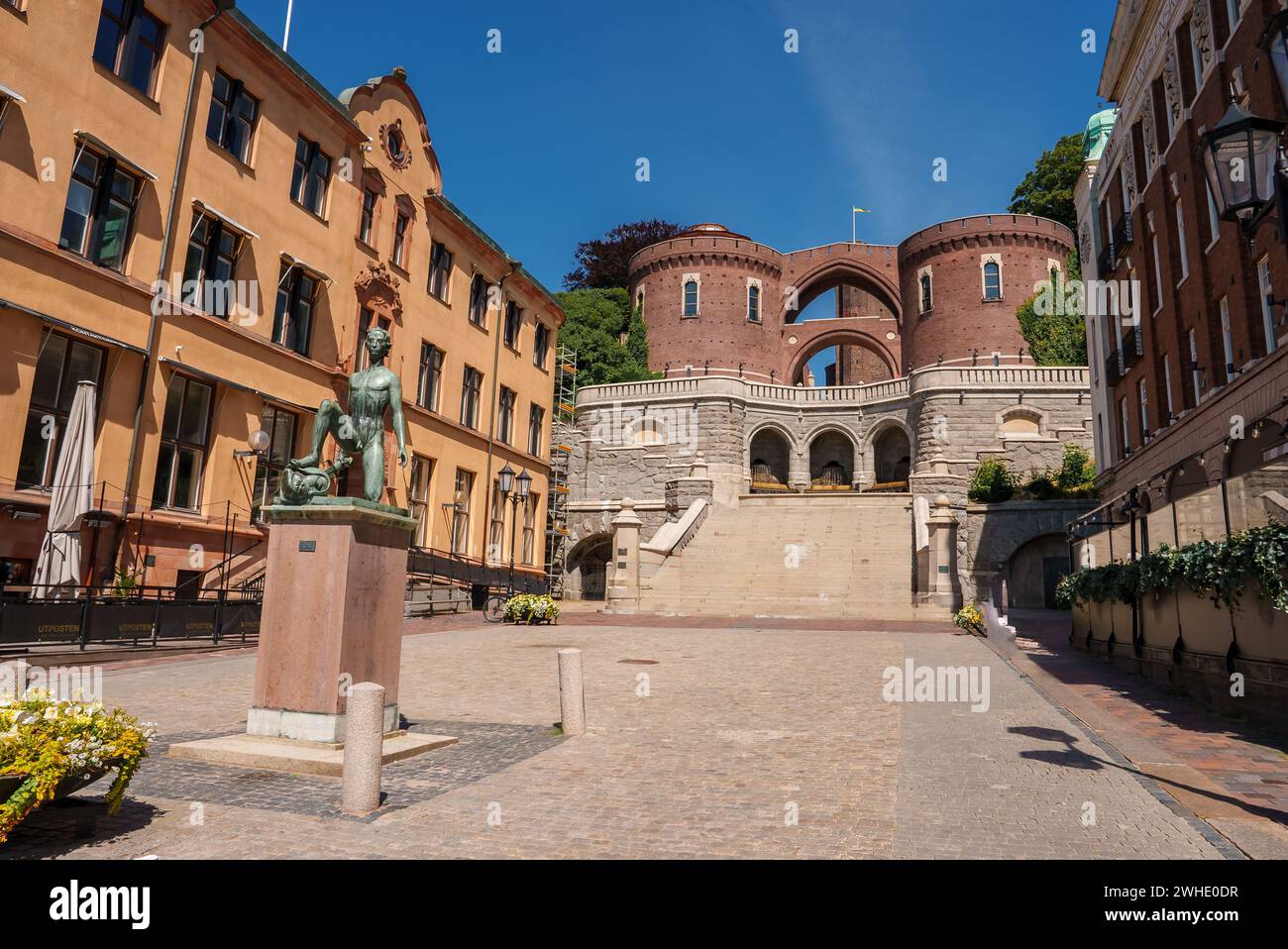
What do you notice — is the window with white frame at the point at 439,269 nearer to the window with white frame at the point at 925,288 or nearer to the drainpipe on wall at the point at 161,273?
the drainpipe on wall at the point at 161,273

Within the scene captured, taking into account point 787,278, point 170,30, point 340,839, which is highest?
point 787,278

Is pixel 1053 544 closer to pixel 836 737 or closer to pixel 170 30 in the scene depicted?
pixel 836 737

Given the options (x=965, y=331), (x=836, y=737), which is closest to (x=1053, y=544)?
(x=965, y=331)

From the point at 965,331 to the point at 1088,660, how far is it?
126 feet

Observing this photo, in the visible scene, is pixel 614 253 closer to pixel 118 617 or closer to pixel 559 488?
pixel 559 488

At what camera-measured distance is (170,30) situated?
1694cm

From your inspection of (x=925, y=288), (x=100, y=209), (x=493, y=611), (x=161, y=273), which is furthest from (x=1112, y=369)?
(x=100, y=209)

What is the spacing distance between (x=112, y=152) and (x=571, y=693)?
14.3 meters

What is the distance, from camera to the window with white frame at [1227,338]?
733 inches

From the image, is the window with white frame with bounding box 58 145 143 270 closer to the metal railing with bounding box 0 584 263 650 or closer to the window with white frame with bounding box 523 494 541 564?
the metal railing with bounding box 0 584 263 650

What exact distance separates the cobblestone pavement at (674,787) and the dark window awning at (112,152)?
9901 millimetres

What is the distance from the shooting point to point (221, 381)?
58.7ft

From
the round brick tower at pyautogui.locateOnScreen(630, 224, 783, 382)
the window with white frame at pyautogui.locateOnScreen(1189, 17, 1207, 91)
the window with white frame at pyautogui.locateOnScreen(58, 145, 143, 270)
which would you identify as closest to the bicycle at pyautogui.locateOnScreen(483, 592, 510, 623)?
the window with white frame at pyautogui.locateOnScreen(58, 145, 143, 270)
